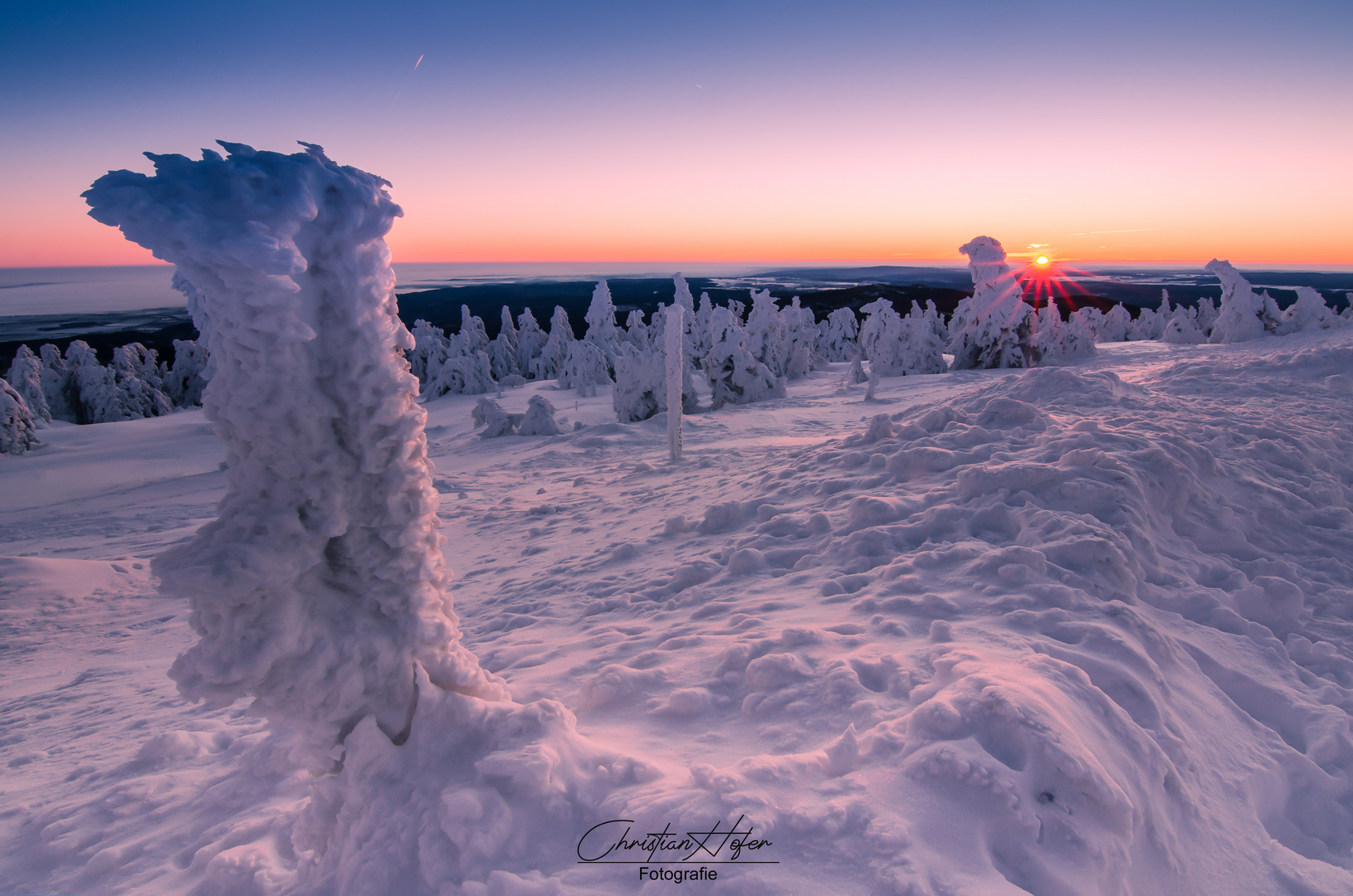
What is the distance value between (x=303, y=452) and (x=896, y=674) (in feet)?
9.54

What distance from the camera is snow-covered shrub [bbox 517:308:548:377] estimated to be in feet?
159

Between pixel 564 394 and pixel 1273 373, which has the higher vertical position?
pixel 1273 373

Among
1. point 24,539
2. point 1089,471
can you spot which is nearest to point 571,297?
point 24,539

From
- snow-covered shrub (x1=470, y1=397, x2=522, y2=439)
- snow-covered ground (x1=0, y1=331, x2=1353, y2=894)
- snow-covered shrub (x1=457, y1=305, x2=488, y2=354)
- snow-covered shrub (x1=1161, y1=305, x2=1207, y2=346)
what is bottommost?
snow-covered shrub (x1=470, y1=397, x2=522, y2=439)

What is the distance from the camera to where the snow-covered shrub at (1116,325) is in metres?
46.4

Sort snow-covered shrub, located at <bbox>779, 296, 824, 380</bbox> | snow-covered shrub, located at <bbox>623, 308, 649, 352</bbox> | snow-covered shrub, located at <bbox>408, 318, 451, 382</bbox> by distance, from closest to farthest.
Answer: snow-covered shrub, located at <bbox>779, 296, 824, 380</bbox>, snow-covered shrub, located at <bbox>408, 318, 451, 382</bbox>, snow-covered shrub, located at <bbox>623, 308, 649, 352</bbox>

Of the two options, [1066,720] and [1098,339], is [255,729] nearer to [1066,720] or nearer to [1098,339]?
[1066,720]

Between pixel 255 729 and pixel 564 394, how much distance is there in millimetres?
29504

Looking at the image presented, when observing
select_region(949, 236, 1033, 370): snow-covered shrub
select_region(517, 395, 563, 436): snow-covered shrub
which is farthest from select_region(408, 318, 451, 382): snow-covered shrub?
select_region(949, 236, 1033, 370): snow-covered shrub

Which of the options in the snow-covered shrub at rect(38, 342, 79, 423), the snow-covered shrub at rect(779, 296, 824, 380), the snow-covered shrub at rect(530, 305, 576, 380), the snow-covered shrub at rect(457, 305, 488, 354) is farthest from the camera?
the snow-covered shrub at rect(530, 305, 576, 380)

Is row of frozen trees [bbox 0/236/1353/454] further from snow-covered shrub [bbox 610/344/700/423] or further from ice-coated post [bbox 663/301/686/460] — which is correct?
ice-coated post [bbox 663/301/686/460]

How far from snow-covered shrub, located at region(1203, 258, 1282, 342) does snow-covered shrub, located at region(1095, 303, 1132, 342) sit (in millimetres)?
25425

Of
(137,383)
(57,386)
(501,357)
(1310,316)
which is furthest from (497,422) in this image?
(57,386)

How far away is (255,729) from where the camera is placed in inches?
163
